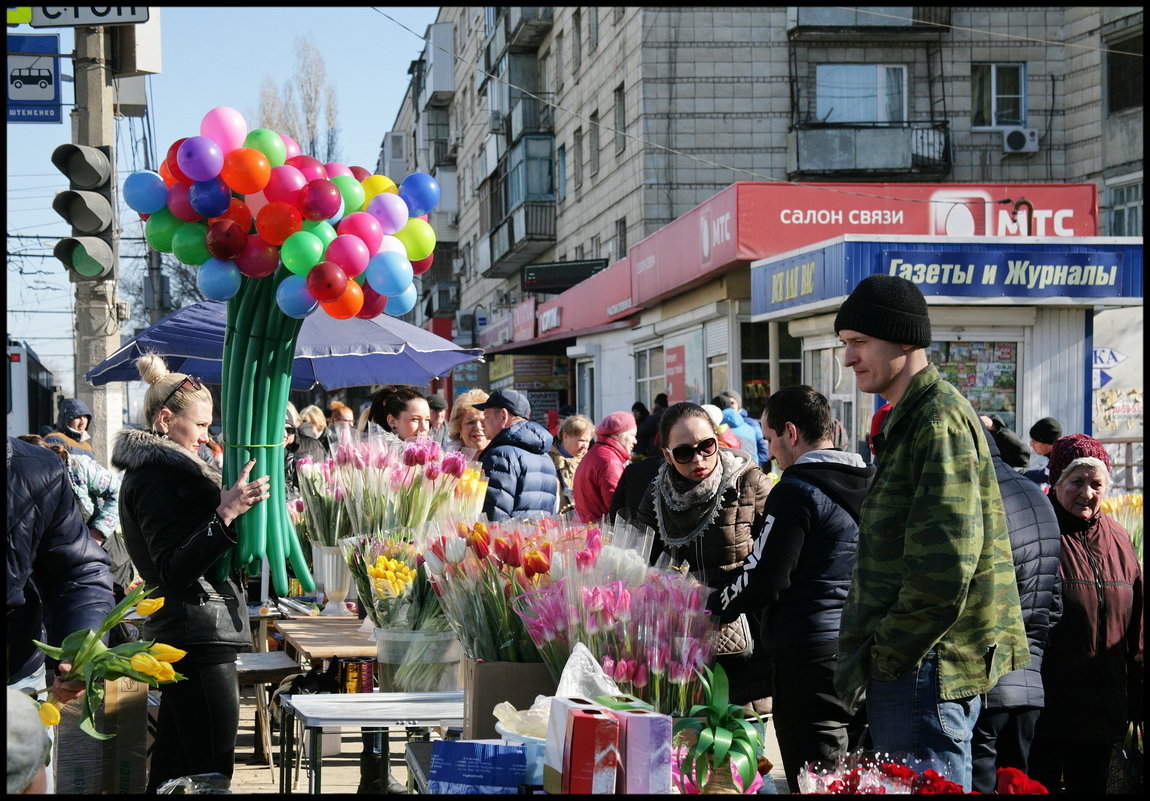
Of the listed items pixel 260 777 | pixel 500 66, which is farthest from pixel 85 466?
pixel 500 66

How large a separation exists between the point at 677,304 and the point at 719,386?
2.33 metres

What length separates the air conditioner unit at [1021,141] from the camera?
23594mm

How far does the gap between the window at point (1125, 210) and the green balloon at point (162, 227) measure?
1947 centimetres

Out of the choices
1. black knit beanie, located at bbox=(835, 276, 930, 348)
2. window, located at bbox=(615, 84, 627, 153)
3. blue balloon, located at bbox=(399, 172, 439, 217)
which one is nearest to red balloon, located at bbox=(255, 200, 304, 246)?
blue balloon, located at bbox=(399, 172, 439, 217)

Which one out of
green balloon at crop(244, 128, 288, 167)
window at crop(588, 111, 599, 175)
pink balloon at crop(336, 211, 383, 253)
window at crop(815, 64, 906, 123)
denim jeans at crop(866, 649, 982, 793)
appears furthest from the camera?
window at crop(588, 111, 599, 175)

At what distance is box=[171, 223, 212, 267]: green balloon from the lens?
14.4 ft

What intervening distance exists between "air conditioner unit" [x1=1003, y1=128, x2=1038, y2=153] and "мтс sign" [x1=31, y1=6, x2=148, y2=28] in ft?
67.6

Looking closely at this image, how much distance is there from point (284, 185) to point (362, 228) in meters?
0.36

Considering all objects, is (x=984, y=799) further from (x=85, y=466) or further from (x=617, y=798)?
(x=85, y=466)

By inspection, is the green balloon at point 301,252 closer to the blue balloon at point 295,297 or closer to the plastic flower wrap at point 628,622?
the blue balloon at point 295,297

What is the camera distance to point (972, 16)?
2330cm

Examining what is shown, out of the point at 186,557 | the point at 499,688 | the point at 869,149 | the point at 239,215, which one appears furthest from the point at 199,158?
the point at 869,149

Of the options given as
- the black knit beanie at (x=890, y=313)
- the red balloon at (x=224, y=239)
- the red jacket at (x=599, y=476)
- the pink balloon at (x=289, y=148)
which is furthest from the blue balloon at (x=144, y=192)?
the red jacket at (x=599, y=476)

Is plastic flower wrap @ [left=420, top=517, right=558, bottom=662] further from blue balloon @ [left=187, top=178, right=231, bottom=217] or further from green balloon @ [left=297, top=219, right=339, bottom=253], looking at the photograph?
blue balloon @ [left=187, top=178, right=231, bottom=217]
